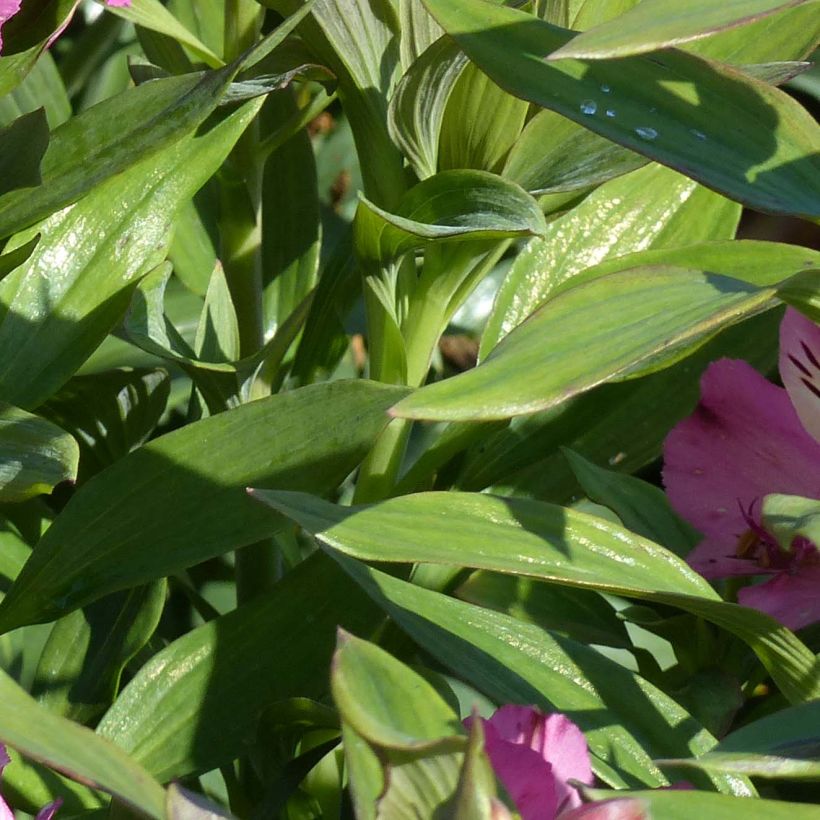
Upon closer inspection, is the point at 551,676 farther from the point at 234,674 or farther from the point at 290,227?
the point at 290,227

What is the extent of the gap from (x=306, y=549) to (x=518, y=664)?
1.55 feet

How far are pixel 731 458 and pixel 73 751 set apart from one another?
318 mm

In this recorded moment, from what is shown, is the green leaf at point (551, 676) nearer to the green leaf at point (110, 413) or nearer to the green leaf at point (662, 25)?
the green leaf at point (662, 25)

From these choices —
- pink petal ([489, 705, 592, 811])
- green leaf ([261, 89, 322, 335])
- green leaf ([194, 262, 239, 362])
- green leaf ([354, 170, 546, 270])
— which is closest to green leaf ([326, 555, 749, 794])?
pink petal ([489, 705, 592, 811])

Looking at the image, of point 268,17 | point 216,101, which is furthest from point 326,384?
point 268,17

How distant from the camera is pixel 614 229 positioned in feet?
2.13

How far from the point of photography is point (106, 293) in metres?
0.58

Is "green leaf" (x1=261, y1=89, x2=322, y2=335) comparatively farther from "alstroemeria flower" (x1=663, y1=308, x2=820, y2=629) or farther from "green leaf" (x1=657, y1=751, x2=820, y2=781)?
"green leaf" (x1=657, y1=751, x2=820, y2=781)

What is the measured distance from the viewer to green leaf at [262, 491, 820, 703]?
378mm

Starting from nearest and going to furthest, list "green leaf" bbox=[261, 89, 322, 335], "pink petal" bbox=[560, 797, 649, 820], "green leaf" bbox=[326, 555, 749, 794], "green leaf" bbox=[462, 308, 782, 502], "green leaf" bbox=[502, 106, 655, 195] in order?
1. "pink petal" bbox=[560, 797, 649, 820]
2. "green leaf" bbox=[326, 555, 749, 794]
3. "green leaf" bbox=[502, 106, 655, 195]
4. "green leaf" bbox=[462, 308, 782, 502]
5. "green leaf" bbox=[261, 89, 322, 335]

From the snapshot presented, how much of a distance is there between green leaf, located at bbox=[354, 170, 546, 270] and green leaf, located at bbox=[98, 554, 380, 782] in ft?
0.50

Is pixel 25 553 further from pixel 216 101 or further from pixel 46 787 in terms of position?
pixel 216 101

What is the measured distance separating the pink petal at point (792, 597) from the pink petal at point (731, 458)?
0.7 inches

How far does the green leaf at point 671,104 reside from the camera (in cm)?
41
